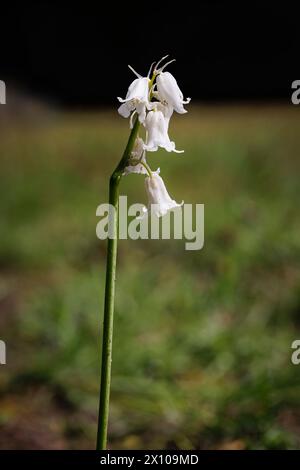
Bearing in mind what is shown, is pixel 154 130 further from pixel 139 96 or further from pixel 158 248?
pixel 158 248

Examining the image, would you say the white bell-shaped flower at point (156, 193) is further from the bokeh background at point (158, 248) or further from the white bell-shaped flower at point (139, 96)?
the bokeh background at point (158, 248)

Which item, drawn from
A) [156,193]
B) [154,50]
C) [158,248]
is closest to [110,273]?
[156,193]

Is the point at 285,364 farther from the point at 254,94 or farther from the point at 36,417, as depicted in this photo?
the point at 254,94

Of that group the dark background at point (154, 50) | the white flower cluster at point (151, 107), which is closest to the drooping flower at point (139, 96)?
the white flower cluster at point (151, 107)

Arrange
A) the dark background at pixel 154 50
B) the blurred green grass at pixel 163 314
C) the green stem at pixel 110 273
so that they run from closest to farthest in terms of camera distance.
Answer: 1. the green stem at pixel 110 273
2. the blurred green grass at pixel 163 314
3. the dark background at pixel 154 50

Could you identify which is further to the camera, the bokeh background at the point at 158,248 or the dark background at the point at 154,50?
the dark background at the point at 154,50

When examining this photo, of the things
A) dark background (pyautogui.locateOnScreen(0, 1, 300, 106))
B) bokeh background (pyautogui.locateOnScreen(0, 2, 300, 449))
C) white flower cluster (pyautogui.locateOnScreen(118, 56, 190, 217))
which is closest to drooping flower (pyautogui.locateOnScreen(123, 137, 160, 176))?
white flower cluster (pyautogui.locateOnScreen(118, 56, 190, 217))
